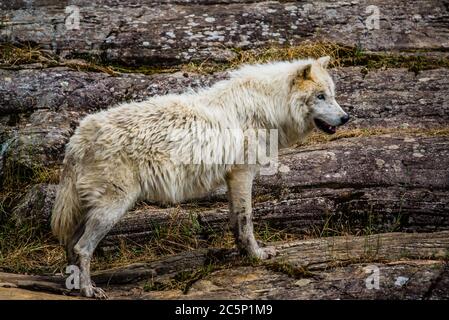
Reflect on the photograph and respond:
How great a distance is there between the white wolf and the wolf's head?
0.04ft

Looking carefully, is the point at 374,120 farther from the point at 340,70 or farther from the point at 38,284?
the point at 38,284

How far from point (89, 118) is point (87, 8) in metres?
4.98

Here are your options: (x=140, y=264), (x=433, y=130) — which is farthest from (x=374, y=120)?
(x=140, y=264)

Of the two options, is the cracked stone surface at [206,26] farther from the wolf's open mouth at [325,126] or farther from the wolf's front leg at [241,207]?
the wolf's front leg at [241,207]

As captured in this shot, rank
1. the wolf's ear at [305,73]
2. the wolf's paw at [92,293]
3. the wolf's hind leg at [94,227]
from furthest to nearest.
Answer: the wolf's ear at [305,73] < the wolf's hind leg at [94,227] < the wolf's paw at [92,293]

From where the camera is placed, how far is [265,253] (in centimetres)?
748

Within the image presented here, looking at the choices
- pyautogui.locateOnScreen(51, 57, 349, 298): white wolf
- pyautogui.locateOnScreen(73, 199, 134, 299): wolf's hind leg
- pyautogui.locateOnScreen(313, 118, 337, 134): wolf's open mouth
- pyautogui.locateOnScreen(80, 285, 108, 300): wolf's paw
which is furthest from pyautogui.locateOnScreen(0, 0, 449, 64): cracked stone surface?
Answer: pyautogui.locateOnScreen(80, 285, 108, 300): wolf's paw

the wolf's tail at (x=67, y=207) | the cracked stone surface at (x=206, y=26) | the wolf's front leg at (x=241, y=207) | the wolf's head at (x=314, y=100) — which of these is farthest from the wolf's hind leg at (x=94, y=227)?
the cracked stone surface at (x=206, y=26)

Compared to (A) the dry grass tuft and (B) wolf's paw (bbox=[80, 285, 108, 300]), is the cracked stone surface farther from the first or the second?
(B) wolf's paw (bbox=[80, 285, 108, 300])

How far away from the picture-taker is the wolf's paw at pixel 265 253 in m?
7.43

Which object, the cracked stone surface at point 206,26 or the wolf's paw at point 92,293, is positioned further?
the cracked stone surface at point 206,26

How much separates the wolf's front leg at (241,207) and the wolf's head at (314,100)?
973 mm

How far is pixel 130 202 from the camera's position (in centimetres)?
711

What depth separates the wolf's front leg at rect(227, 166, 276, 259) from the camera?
7.62 metres
